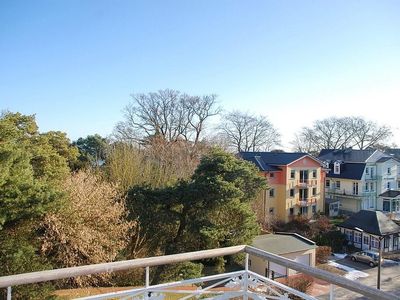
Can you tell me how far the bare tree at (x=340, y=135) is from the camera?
113 feet

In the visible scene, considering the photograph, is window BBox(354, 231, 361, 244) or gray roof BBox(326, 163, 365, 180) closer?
window BBox(354, 231, 361, 244)

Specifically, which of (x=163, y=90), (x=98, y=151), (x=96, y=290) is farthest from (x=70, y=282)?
(x=163, y=90)

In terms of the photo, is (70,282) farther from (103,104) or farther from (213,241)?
(103,104)

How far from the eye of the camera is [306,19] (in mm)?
8453

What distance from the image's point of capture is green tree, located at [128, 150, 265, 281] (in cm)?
1142

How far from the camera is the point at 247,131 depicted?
1191 inches

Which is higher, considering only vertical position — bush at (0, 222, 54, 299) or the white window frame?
bush at (0, 222, 54, 299)

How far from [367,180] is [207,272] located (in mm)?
19163

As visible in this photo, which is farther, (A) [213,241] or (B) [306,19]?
(A) [213,241]

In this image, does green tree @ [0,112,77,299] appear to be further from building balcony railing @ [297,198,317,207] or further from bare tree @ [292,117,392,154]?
bare tree @ [292,117,392,154]

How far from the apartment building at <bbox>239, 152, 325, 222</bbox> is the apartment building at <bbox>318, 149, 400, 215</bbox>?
376 centimetres

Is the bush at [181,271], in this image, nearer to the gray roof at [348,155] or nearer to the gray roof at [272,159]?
the gray roof at [272,159]

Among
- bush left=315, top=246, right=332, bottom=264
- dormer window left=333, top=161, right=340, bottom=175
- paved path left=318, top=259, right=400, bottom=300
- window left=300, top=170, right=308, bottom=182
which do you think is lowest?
paved path left=318, top=259, right=400, bottom=300

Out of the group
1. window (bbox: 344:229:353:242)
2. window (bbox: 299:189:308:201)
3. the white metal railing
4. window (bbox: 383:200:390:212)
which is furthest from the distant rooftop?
the white metal railing
